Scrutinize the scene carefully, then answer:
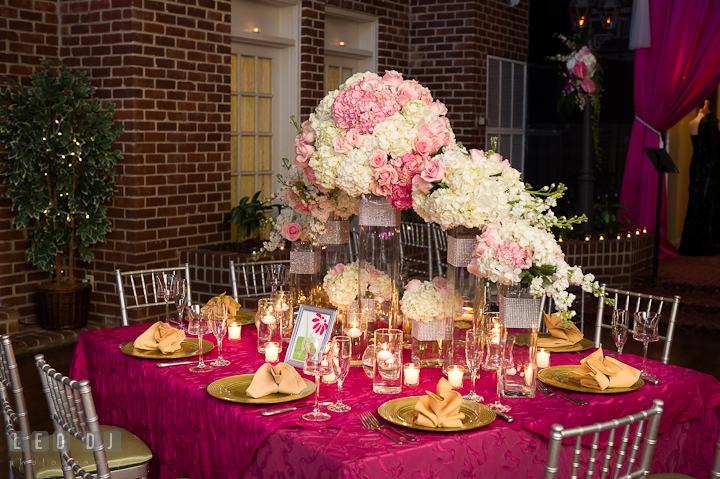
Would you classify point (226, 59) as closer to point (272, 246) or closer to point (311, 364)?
point (272, 246)

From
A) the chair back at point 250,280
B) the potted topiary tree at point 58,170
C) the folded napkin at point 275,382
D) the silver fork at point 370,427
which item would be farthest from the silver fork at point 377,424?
the potted topiary tree at point 58,170

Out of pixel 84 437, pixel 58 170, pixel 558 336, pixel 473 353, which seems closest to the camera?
pixel 84 437

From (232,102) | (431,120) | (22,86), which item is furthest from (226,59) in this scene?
(431,120)

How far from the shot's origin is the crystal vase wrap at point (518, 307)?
2.18 meters

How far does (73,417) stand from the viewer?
198cm

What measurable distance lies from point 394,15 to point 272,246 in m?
5.36

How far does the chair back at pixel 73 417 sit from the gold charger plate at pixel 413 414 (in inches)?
27.8

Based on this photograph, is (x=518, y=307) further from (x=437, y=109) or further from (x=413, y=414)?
(x=437, y=109)

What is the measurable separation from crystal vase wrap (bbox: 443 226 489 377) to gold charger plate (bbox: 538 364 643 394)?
0.86 ft

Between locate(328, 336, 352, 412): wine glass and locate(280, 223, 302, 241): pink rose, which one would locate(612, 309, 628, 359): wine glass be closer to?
locate(328, 336, 352, 412): wine glass

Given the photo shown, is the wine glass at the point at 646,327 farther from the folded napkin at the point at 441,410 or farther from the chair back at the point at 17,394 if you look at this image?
the chair back at the point at 17,394

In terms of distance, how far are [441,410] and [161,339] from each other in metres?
1.12

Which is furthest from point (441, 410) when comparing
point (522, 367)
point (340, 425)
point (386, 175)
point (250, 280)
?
point (250, 280)

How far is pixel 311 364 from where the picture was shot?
204cm
